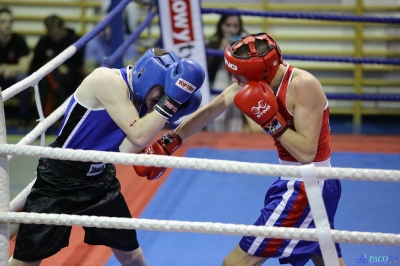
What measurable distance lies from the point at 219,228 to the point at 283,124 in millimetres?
530

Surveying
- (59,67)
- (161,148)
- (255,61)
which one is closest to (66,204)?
(161,148)

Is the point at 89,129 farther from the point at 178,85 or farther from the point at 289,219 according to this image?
the point at 289,219

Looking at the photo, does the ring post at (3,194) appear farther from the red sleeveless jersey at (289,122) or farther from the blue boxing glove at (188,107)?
the red sleeveless jersey at (289,122)

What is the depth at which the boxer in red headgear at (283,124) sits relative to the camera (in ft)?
7.02

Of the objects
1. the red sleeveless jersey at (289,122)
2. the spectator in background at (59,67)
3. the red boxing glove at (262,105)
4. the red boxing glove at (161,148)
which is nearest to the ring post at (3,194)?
the red boxing glove at (161,148)

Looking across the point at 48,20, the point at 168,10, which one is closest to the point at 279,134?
the point at 168,10

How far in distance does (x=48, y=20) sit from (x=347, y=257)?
3861 millimetres

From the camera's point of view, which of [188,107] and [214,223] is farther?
[188,107]

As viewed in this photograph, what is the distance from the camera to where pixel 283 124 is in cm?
214

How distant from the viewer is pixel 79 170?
7.78 feet

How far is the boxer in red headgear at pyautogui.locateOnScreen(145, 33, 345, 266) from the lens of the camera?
7.02ft

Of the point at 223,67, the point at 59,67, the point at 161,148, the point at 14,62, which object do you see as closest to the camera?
the point at 161,148

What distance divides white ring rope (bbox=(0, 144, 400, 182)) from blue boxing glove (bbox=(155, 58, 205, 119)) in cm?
44

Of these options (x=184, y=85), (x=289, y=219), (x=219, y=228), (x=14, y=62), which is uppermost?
(x=184, y=85)
